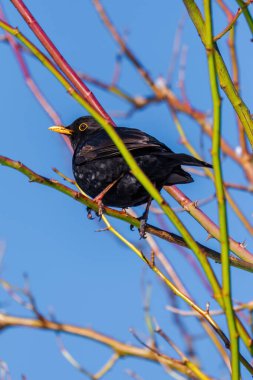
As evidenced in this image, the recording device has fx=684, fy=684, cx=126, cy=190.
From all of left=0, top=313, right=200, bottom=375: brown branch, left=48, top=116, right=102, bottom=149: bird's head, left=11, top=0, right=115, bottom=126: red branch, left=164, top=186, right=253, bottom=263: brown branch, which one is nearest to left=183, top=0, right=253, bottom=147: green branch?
left=164, top=186, right=253, bottom=263: brown branch

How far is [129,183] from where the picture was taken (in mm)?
4570

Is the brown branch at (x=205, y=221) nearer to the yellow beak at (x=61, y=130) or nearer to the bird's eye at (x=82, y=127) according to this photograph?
the yellow beak at (x=61, y=130)

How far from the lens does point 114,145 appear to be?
15.4 ft

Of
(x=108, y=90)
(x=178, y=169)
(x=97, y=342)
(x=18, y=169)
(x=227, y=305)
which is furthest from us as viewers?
(x=108, y=90)

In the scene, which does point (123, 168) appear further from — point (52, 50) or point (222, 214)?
point (222, 214)

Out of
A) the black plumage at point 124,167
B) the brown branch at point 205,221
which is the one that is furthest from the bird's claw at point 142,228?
the black plumage at point 124,167

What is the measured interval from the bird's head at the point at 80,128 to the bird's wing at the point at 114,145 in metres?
0.44

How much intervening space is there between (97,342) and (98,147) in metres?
1.74

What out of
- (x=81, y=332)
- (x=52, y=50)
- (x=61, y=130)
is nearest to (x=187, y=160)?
(x=52, y=50)

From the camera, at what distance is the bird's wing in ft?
14.1

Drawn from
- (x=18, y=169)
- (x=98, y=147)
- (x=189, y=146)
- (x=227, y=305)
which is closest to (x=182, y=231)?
(x=227, y=305)

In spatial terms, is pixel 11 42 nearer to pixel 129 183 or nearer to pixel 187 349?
pixel 129 183

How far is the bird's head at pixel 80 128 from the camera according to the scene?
18.6ft

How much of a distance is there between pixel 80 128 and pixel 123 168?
1254mm
